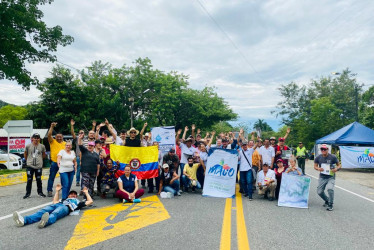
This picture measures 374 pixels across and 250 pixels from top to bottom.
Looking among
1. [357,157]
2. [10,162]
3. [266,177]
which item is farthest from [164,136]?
[357,157]

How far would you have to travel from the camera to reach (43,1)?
49.0 ft

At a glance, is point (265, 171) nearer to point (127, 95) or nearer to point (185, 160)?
point (185, 160)

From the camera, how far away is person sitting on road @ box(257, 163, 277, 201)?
8.35 m

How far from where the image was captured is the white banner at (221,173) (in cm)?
895

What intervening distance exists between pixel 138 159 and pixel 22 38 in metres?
9.64

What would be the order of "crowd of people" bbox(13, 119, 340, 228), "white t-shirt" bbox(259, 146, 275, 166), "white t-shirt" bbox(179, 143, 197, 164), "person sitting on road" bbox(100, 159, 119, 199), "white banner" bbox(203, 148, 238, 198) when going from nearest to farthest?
1. "crowd of people" bbox(13, 119, 340, 228)
2. "person sitting on road" bbox(100, 159, 119, 199)
3. "white banner" bbox(203, 148, 238, 198)
4. "white t-shirt" bbox(259, 146, 275, 166)
5. "white t-shirt" bbox(179, 143, 197, 164)

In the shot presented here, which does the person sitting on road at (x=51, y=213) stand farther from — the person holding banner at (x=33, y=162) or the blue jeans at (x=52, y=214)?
the person holding banner at (x=33, y=162)

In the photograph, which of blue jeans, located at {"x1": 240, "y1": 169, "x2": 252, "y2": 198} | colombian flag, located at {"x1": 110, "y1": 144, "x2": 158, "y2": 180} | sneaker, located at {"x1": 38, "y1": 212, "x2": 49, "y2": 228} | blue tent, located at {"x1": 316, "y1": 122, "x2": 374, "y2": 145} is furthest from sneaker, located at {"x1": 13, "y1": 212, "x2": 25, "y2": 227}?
blue tent, located at {"x1": 316, "y1": 122, "x2": 374, "y2": 145}

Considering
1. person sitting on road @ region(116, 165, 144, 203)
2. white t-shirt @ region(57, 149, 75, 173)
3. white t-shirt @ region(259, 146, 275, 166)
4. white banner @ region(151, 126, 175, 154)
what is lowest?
person sitting on road @ region(116, 165, 144, 203)

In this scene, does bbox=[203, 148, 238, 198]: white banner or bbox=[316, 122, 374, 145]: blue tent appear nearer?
bbox=[203, 148, 238, 198]: white banner

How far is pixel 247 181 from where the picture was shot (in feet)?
28.5

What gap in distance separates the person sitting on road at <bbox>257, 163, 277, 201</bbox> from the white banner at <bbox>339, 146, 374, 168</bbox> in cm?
1497

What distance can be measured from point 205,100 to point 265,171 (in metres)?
29.0

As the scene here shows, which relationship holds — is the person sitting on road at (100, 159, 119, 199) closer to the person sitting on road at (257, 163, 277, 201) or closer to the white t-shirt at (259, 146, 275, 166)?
the person sitting on road at (257, 163, 277, 201)
